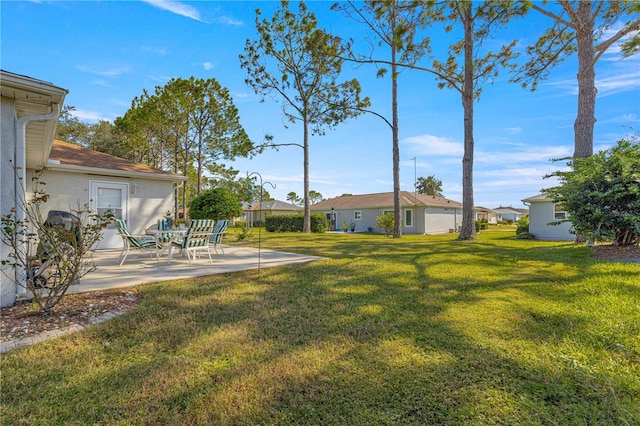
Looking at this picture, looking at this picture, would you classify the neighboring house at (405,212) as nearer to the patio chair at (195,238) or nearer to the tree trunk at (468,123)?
the tree trunk at (468,123)

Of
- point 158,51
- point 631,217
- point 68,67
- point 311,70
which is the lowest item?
point 631,217

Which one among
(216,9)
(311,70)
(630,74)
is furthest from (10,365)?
(311,70)

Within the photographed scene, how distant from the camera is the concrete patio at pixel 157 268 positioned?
4945 mm

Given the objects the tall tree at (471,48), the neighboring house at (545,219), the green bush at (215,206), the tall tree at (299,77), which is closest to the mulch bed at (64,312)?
the green bush at (215,206)

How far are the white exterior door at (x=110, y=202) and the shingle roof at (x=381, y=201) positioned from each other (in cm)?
1893

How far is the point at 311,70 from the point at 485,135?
12.3m

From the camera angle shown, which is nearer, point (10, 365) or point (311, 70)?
point (10, 365)

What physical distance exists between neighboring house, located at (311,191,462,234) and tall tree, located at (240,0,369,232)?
25.2 feet

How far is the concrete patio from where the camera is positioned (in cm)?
495

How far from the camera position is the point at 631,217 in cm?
648

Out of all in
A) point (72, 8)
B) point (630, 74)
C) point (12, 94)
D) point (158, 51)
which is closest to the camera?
point (12, 94)

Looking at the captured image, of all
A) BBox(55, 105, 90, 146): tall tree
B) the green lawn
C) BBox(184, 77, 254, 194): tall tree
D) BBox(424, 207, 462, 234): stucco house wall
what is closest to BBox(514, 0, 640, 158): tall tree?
the green lawn

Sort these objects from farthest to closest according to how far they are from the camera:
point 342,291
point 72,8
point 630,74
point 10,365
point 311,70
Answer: point 311,70 → point 630,74 → point 72,8 → point 342,291 → point 10,365

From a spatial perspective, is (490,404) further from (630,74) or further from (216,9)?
(630,74)
